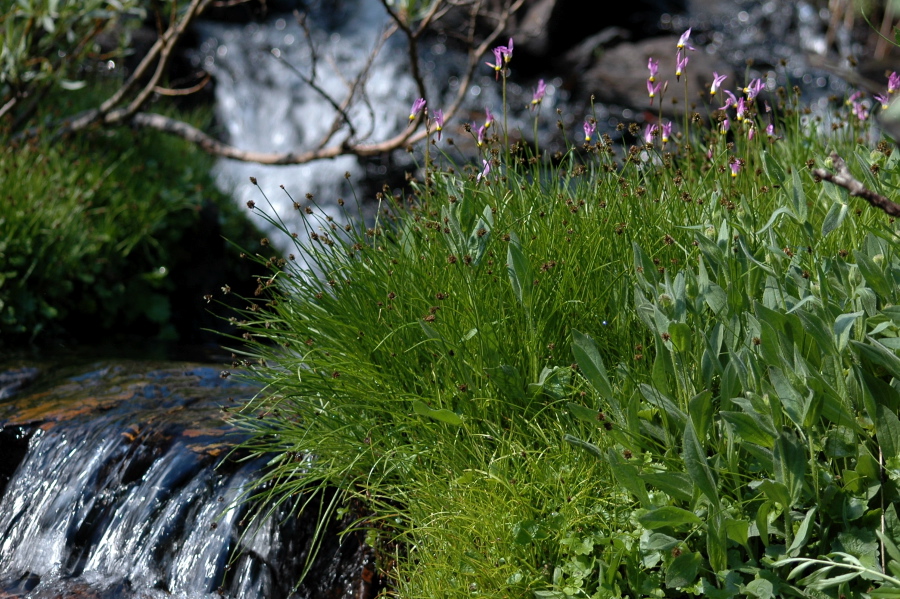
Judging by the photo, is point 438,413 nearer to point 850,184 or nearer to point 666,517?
point 666,517

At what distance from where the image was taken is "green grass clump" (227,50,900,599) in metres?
2.12

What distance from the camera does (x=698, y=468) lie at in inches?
80.2

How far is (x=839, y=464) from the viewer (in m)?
2.31

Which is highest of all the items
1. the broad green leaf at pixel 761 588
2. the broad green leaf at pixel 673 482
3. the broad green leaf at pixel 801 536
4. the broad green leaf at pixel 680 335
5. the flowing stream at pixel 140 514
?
the broad green leaf at pixel 680 335

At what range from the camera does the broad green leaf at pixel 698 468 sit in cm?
204

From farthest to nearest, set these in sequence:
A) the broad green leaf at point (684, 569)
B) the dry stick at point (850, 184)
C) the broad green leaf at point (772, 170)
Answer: the broad green leaf at point (772, 170) < the broad green leaf at point (684, 569) < the dry stick at point (850, 184)

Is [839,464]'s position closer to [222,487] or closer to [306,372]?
[306,372]

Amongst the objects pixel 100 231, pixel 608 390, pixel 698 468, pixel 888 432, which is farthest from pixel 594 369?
pixel 100 231

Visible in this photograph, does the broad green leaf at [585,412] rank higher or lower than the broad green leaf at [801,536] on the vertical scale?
higher

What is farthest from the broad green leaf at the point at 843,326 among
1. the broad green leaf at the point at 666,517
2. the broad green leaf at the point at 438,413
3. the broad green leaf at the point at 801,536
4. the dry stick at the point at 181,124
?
the dry stick at the point at 181,124

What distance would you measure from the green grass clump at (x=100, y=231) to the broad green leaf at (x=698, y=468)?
4.78 meters

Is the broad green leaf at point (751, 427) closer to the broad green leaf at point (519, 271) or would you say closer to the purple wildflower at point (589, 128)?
the broad green leaf at point (519, 271)

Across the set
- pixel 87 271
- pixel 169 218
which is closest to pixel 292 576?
pixel 87 271

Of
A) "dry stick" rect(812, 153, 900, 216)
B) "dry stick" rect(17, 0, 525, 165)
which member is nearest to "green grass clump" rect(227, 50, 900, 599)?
"dry stick" rect(812, 153, 900, 216)
